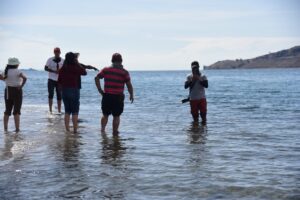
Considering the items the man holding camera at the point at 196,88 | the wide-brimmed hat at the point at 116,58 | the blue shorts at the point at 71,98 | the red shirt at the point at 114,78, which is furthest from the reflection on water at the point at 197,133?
the blue shorts at the point at 71,98

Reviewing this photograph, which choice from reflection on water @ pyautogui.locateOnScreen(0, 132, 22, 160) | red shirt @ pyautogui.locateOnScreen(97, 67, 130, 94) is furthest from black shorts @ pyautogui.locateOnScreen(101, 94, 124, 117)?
reflection on water @ pyautogui.locateOnScreen(0, 132, 22, 160)

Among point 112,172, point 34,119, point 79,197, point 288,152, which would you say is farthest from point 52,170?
point 34,119

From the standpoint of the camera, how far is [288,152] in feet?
27.8

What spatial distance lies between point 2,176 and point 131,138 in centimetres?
410

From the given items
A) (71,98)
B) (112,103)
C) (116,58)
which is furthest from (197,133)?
(71,98)

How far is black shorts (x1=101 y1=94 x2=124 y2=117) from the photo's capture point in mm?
10148

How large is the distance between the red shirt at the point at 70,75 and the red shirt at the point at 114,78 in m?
0.59

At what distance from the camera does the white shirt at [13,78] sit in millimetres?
10734

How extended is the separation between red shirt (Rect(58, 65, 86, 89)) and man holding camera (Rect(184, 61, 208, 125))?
3272 mm

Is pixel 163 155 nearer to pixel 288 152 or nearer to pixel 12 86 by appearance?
pixel 288 152

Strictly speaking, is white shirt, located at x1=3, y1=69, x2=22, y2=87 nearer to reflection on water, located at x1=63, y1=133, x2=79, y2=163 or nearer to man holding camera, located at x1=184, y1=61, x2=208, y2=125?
reflection on water, located at x1=63, y1=133, x2=79, y2=163

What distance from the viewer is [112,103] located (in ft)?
33.4

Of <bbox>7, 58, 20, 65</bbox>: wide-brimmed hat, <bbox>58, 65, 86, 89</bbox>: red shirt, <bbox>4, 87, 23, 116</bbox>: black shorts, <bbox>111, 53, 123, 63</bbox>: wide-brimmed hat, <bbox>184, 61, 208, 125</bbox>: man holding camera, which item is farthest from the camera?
<bbox>184, 61, 208, 125</bbox>: man holding camera

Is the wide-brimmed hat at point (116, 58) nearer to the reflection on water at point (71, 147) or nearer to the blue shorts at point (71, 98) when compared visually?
the blue shorts at point (71, 98)
